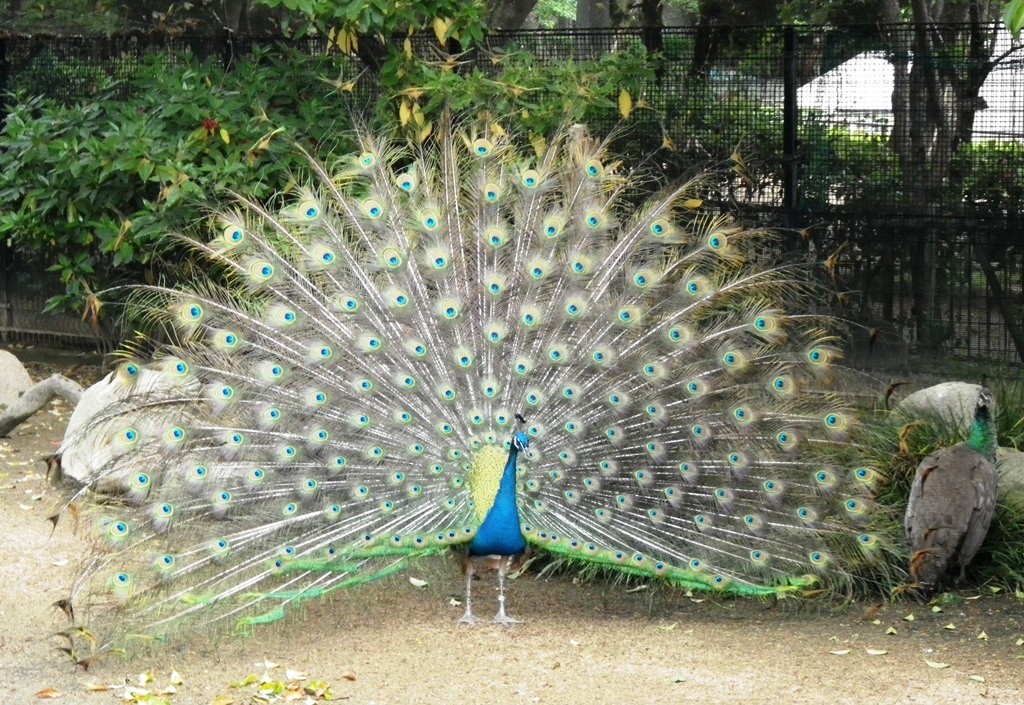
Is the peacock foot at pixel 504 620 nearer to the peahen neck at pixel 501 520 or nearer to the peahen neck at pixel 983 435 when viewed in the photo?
the peahen neck at pixel 501 520

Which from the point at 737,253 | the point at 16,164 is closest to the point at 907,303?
the point at 737,253

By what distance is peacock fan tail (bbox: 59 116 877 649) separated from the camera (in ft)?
18.9

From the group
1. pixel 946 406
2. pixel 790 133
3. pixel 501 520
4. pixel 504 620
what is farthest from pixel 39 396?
pixel 946 406

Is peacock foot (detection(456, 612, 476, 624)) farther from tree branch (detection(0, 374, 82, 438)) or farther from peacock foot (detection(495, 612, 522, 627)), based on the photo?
tree branch (detection(0, 374, 82, 438))

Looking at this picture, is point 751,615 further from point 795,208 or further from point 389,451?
point 795,208

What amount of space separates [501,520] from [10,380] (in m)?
5.81

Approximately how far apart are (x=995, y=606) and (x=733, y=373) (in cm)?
162

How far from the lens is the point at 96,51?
37.4 feet

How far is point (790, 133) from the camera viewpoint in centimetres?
977

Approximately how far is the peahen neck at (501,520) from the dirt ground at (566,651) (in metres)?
0.46

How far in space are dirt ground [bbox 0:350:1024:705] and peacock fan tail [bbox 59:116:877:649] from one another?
0.28 metres

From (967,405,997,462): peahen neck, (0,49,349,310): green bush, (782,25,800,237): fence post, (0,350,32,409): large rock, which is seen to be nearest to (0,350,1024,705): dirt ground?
(967,405,997,462): peahen neck

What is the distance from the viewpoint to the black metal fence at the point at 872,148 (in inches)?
361

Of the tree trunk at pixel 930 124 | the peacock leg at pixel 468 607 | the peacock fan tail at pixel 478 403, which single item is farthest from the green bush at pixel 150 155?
the tree trunk at pixel 930 124
